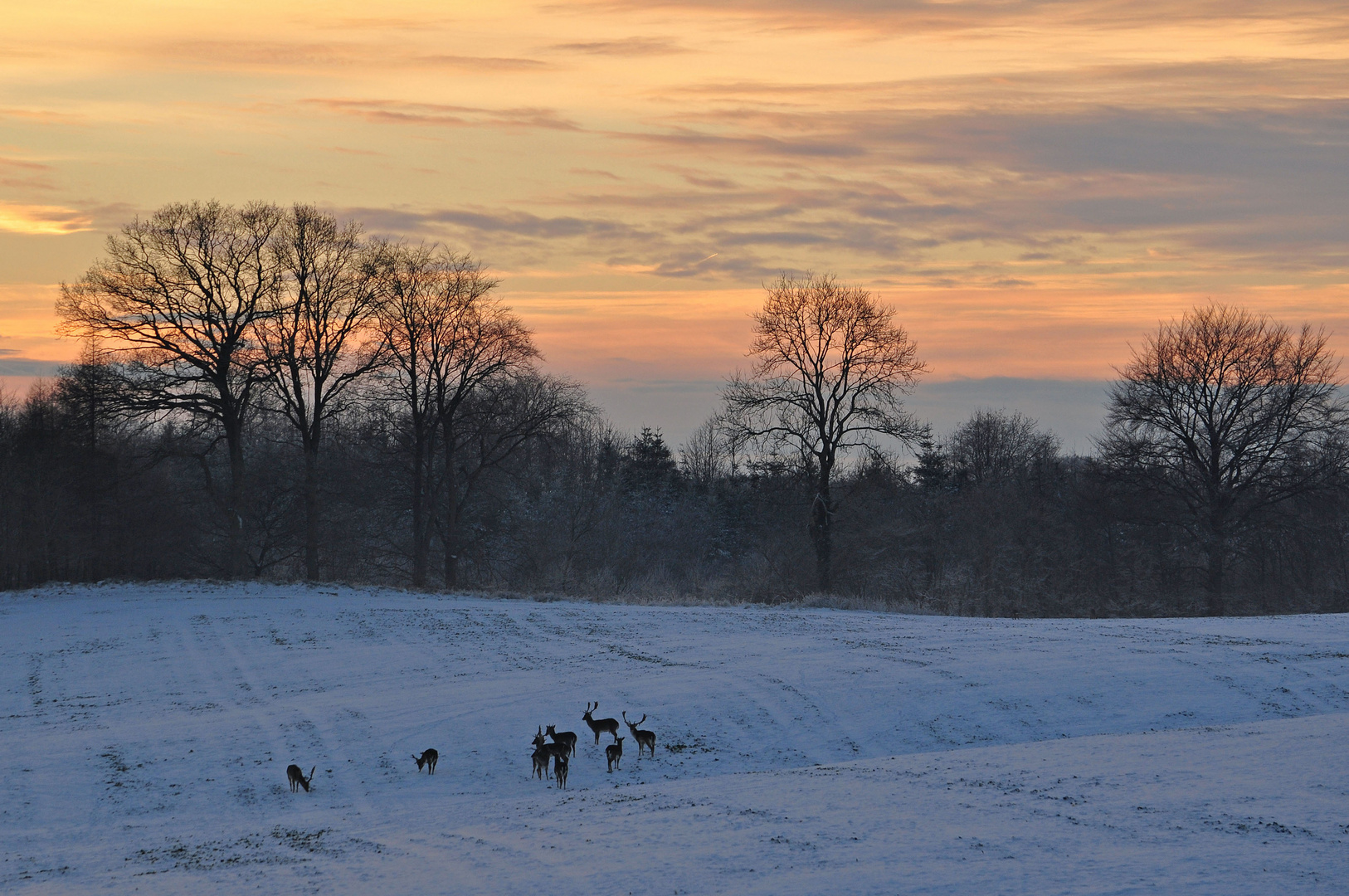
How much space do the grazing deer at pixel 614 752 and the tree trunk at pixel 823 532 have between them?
103ft

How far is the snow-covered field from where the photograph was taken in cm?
951

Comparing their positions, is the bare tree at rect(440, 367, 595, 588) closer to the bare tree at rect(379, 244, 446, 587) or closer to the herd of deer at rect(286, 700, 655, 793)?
the bare tree at rect(379, 244, 446, 587)

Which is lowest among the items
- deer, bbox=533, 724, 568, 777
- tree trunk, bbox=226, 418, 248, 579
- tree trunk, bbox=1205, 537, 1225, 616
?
deer, bbox=533, 724, 568, 777

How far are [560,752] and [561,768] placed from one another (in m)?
0.21

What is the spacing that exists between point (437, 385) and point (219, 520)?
11.9m

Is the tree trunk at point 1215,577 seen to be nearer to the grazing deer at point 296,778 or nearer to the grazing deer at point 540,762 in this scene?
the grazing deer at point 540,762

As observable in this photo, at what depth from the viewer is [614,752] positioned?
15289 mm

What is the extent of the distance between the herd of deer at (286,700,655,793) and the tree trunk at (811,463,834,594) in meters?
30.5

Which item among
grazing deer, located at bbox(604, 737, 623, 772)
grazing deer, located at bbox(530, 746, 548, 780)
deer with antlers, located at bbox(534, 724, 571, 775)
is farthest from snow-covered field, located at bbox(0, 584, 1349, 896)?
deer with antlers, located at bbox(534, 724, 571, 775)

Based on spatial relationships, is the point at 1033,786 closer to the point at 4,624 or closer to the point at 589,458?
the point at 4,624

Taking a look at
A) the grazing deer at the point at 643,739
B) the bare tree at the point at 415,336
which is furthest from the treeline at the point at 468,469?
the grazing deer at the point at 643,739

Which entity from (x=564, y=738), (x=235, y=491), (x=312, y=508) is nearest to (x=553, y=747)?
(x=564, y=738)

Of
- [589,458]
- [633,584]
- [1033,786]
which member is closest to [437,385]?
[633,584]

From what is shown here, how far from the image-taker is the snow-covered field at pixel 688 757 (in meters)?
9.51
